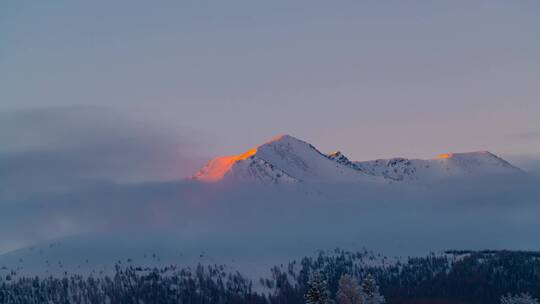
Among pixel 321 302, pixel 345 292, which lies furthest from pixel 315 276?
pixel 345 292

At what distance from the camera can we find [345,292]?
170 metres

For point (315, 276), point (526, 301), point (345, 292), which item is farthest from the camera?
point (345, 292)

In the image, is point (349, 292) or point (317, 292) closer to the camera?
point (317, 292)

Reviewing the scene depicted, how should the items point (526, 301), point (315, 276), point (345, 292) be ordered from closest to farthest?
point (315, 276) < point (526, 301) < point (345, 292)

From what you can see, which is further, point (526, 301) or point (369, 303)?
point (369, 303)

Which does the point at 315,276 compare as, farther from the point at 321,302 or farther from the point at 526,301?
the point at 526,301

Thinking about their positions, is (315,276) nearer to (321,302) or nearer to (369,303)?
(321,302)

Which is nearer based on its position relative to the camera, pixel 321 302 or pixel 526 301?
pixel 321 302

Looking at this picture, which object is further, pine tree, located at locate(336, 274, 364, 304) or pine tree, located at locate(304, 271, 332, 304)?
pine tree, located at locate(336, 274, 364, 304)

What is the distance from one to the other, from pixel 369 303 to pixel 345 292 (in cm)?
653

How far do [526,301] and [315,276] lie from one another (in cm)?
3987

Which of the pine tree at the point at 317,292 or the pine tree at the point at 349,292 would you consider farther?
the pine tree at the point at 349,292

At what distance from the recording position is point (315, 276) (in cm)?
13338

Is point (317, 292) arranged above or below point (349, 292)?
above
